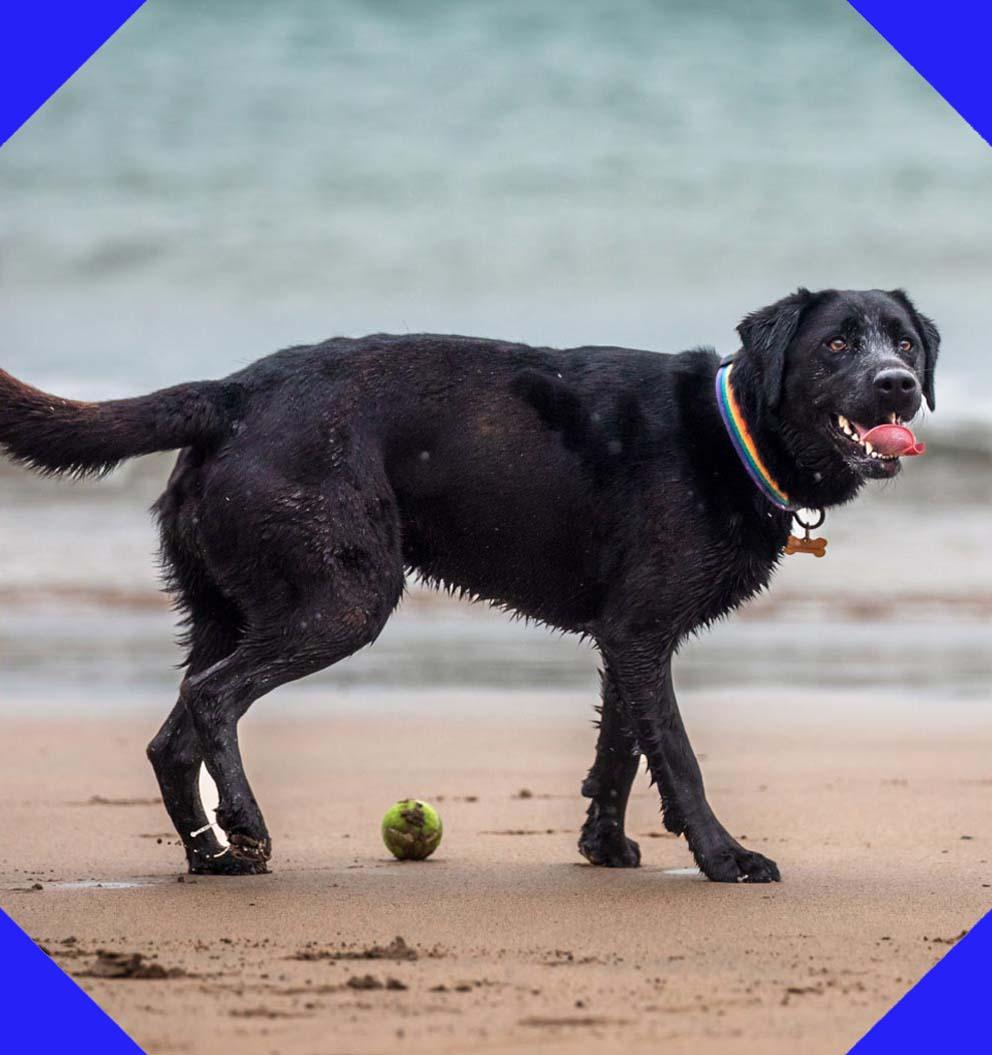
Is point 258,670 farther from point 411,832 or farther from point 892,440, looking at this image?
point 892,440

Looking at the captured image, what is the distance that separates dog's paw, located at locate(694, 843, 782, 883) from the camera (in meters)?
4.89

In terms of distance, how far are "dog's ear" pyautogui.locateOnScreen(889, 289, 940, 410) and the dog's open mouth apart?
42 centimetres

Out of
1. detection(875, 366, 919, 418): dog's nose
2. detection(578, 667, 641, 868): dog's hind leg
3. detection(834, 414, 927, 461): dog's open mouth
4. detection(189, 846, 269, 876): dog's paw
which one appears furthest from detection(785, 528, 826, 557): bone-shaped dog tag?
detection(189, 846, 269, 876): dog's paw

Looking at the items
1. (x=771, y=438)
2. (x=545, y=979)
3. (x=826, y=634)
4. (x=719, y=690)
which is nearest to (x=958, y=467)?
(x=826, y=634)

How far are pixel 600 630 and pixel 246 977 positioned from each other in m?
1.99

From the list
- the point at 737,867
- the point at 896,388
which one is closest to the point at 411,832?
the point at 737,867

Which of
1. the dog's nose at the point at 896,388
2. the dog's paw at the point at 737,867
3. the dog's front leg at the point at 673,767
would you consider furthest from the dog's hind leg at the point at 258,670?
the dog's nose at the point at 896,388

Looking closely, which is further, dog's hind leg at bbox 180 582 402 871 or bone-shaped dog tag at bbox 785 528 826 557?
bone-shaped dog tag at bbox 785 528 826 557

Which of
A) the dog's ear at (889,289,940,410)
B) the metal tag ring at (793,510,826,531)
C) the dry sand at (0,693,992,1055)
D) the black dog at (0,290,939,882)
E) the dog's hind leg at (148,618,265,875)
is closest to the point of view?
the dry sand at (0,693,992,1055)

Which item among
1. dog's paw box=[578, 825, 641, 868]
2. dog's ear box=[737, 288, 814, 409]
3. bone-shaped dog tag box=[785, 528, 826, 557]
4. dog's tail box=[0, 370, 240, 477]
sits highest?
dog's ear box=[737, 288, 814, 409]

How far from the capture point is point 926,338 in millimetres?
5434

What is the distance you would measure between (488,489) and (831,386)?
3.63ft

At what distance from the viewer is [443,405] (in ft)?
17.0

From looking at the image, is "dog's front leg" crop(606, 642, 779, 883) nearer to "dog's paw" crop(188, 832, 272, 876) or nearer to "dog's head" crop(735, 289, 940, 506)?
"dog's head" crop(735, 289, 940, 506)
